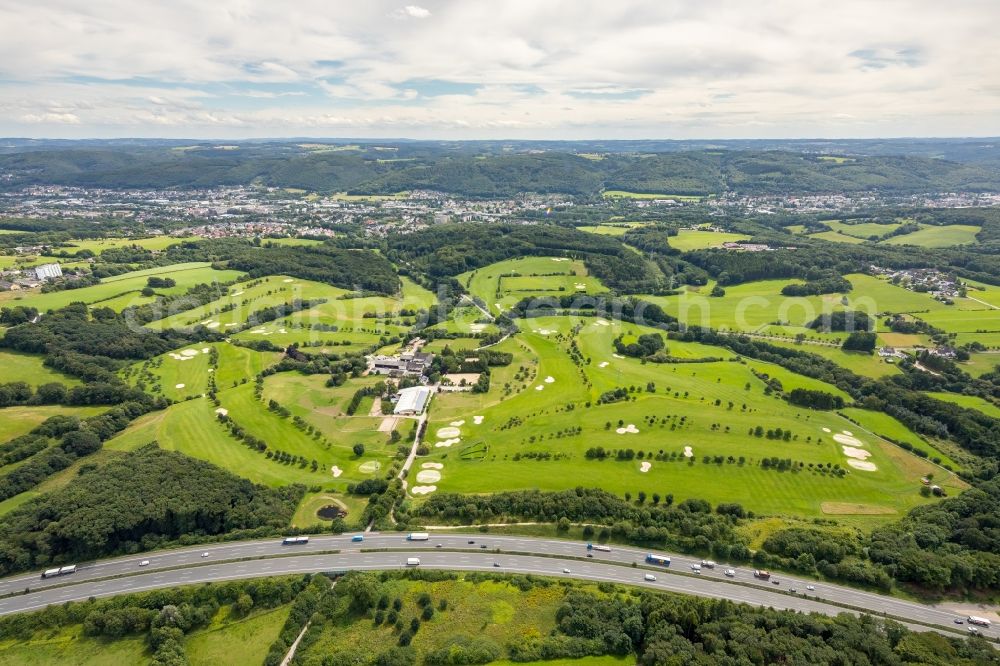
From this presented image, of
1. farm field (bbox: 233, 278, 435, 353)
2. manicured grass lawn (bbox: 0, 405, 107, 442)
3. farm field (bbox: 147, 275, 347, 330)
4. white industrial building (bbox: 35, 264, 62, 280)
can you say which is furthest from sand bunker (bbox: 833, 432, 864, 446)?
A: white industrial building (bbox: 35, 264, 62, 280)

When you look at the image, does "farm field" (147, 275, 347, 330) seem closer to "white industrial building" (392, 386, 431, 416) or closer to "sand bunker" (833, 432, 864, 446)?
"white industrial building" (392, 386, 431, 416)

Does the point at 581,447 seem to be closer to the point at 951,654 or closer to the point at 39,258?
the point at 951,654

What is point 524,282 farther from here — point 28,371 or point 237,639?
point 237,639

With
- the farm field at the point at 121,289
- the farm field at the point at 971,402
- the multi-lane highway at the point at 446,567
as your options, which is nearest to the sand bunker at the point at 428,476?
the multi-lane highway at the point at 446,567

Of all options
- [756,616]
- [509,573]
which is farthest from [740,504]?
[509,573]

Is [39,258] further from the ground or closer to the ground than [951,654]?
further from the ground

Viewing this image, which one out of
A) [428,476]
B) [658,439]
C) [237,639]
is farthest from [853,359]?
[237,639]

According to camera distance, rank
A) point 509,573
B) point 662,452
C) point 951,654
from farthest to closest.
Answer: point 662,452 < point 509,573 < point 951,654
